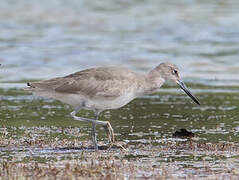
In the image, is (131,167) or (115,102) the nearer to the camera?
(131,167)

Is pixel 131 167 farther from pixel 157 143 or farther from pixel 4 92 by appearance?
pixel 4 92

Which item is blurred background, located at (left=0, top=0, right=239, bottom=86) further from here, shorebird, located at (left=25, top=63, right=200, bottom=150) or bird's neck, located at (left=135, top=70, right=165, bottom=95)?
shorebird, located at (left=25, top=63, right=200, bottom=150)

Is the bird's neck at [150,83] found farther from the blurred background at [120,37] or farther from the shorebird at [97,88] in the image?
the blurred background at [120,37]

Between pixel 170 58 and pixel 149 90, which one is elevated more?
pixel 170 58

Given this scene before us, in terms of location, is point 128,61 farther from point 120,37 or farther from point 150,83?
point 150,83

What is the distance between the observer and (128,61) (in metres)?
17.5

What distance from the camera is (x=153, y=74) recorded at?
10008 mm

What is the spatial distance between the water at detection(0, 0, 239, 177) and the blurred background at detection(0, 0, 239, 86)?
0.03m

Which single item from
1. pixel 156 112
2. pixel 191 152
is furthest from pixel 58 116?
pixel 191 152

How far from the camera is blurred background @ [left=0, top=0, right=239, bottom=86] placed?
16.9 metres

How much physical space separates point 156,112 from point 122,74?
7.94ft

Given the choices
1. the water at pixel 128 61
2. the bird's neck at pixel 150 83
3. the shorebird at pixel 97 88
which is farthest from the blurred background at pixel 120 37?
the shorebird at pixel 97 88

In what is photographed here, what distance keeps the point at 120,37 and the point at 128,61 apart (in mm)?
3569

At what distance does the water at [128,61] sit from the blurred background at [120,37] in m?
0.03
